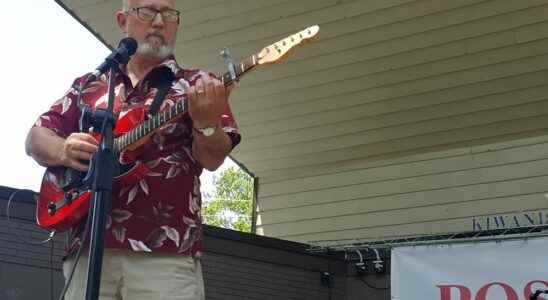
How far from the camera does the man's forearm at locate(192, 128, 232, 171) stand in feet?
6.97

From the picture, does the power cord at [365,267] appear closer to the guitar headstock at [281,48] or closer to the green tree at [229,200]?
the guitar headstock at [281,48]

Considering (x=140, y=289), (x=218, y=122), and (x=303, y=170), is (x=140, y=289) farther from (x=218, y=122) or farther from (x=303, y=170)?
(x=303, y=170)

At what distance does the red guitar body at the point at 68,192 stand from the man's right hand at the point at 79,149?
0.06 metres

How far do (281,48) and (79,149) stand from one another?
2.03ft

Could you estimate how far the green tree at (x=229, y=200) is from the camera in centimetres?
2247

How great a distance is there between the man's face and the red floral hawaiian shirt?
0.17 ft

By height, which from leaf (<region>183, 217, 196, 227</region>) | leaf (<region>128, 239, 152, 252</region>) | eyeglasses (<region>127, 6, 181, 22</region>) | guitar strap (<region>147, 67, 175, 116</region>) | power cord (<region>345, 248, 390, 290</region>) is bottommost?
leaf (<region>128, 239, 152, 252</region>)

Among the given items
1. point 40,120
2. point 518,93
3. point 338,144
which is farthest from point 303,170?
point 40,120

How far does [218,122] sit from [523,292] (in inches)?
96.4

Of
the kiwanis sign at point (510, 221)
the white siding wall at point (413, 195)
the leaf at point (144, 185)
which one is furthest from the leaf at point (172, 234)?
the white siding wall at point (413, 195)

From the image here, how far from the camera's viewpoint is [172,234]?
2.12m

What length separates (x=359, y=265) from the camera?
5625 mm

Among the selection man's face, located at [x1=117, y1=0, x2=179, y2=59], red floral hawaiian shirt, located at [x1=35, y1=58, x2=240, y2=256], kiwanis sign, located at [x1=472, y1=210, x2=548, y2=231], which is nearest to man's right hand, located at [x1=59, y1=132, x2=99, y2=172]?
red floral hawaiian shirt, located at [x1=35, y1=58, x2=240, y2=256]

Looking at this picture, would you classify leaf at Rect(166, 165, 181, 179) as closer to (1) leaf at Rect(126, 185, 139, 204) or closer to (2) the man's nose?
(1) leaf at Rect(126, 185, 139, 204)
